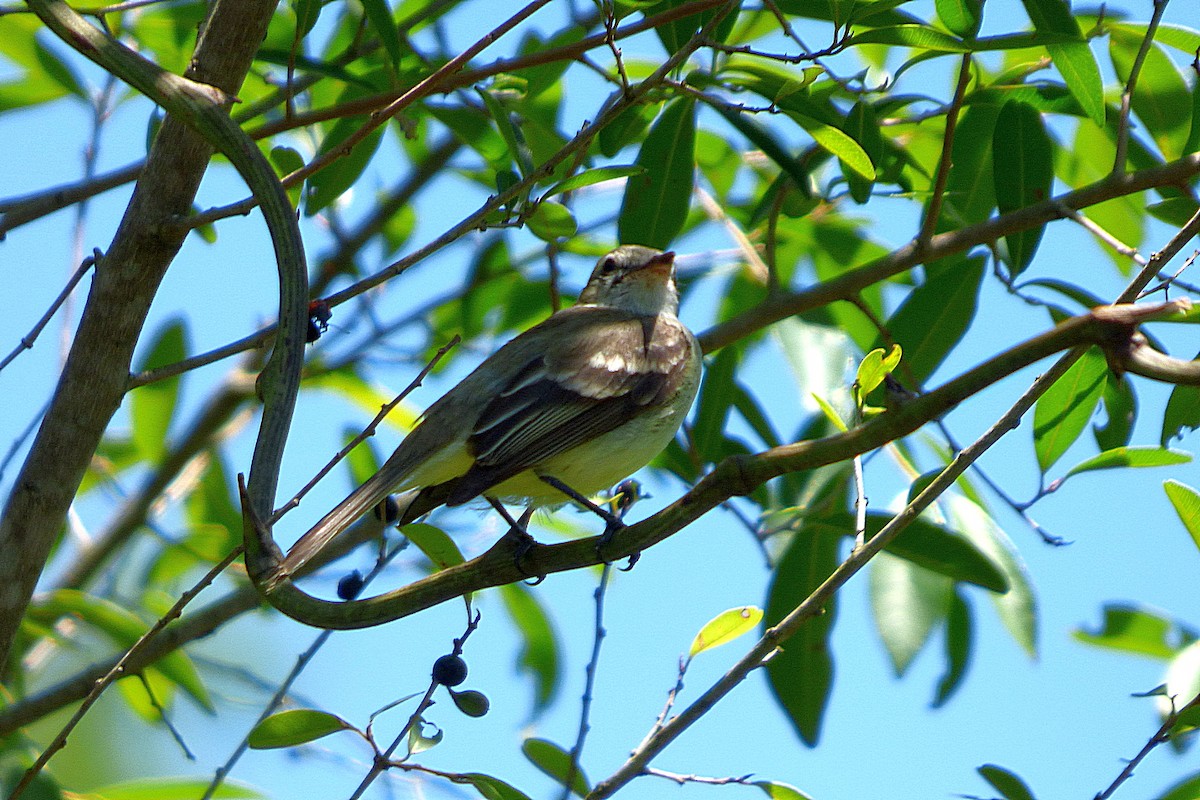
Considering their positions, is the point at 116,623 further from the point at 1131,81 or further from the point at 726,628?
the point at 1131,81

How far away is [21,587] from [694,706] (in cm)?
157

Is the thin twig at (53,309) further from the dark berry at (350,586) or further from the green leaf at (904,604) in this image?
the green leaf at (904,604)

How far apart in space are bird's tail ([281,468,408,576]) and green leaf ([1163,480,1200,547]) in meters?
1.99

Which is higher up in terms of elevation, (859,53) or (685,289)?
(859,53)

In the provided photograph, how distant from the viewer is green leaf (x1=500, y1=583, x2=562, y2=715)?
5184mm

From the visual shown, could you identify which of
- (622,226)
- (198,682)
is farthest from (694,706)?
(198,682)

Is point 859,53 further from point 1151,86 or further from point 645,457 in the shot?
point 645,457

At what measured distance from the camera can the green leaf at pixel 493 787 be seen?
2791 mm

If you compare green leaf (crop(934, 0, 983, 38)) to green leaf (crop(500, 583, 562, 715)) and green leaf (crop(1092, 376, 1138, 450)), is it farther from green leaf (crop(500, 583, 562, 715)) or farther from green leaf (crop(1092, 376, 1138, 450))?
green leaf (crop(500, 583, 562, 715))

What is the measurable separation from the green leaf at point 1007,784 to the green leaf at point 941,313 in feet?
5.00

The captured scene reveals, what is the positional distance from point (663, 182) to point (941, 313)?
103 cm

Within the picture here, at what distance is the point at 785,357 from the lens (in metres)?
4.88

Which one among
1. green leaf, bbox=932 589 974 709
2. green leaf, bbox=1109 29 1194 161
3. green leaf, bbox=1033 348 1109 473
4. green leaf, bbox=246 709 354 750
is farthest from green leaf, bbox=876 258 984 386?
green leaf, bbox=246 709 354 750

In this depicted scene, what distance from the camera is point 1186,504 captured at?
9.91 feet
